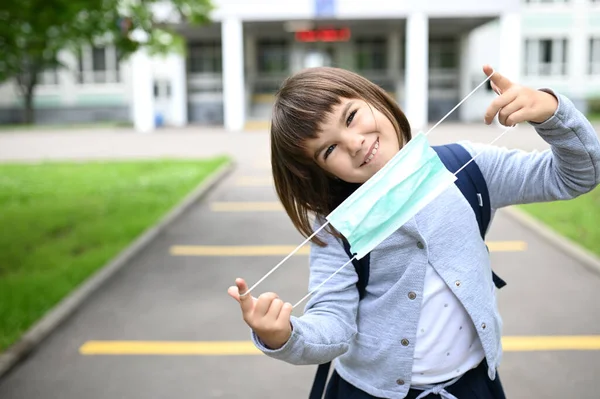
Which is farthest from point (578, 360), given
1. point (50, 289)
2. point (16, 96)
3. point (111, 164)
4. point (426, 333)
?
point (16, 96)

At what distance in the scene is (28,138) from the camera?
84.9ft

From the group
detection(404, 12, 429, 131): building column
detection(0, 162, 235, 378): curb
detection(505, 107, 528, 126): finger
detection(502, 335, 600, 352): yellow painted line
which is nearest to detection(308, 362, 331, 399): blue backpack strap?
detection(505, 107, 528, 126): finger

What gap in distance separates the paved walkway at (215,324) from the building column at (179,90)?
82.2 feet

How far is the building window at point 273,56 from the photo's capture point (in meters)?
34.2

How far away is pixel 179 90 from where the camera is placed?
33.2 m

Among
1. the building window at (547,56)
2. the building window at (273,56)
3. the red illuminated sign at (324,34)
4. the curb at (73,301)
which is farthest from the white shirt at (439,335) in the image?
the building window at (547,56)

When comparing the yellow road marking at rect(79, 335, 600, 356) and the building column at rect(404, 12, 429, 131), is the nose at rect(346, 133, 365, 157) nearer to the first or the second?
the yellow road marking at rect(79, 335, 600, 356)

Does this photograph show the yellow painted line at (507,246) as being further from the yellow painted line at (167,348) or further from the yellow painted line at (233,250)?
the yellow painted line at (167,348)

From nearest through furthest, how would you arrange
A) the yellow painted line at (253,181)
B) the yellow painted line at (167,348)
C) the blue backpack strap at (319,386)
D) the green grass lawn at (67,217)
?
1. the blue backpack strap at (319,386)
2. the yellow painted line at (167,348)
3. the green grass lawn at (67,217)
4. the yellow painted line at (253,181)

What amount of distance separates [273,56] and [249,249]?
28169 mm

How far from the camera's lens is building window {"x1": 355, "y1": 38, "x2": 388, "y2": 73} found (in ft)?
112

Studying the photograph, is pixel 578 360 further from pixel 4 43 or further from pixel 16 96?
pixel 16 96

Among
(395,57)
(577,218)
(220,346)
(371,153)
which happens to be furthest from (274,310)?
(395,57)

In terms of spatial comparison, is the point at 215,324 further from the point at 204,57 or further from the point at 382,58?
the point at 382,58
